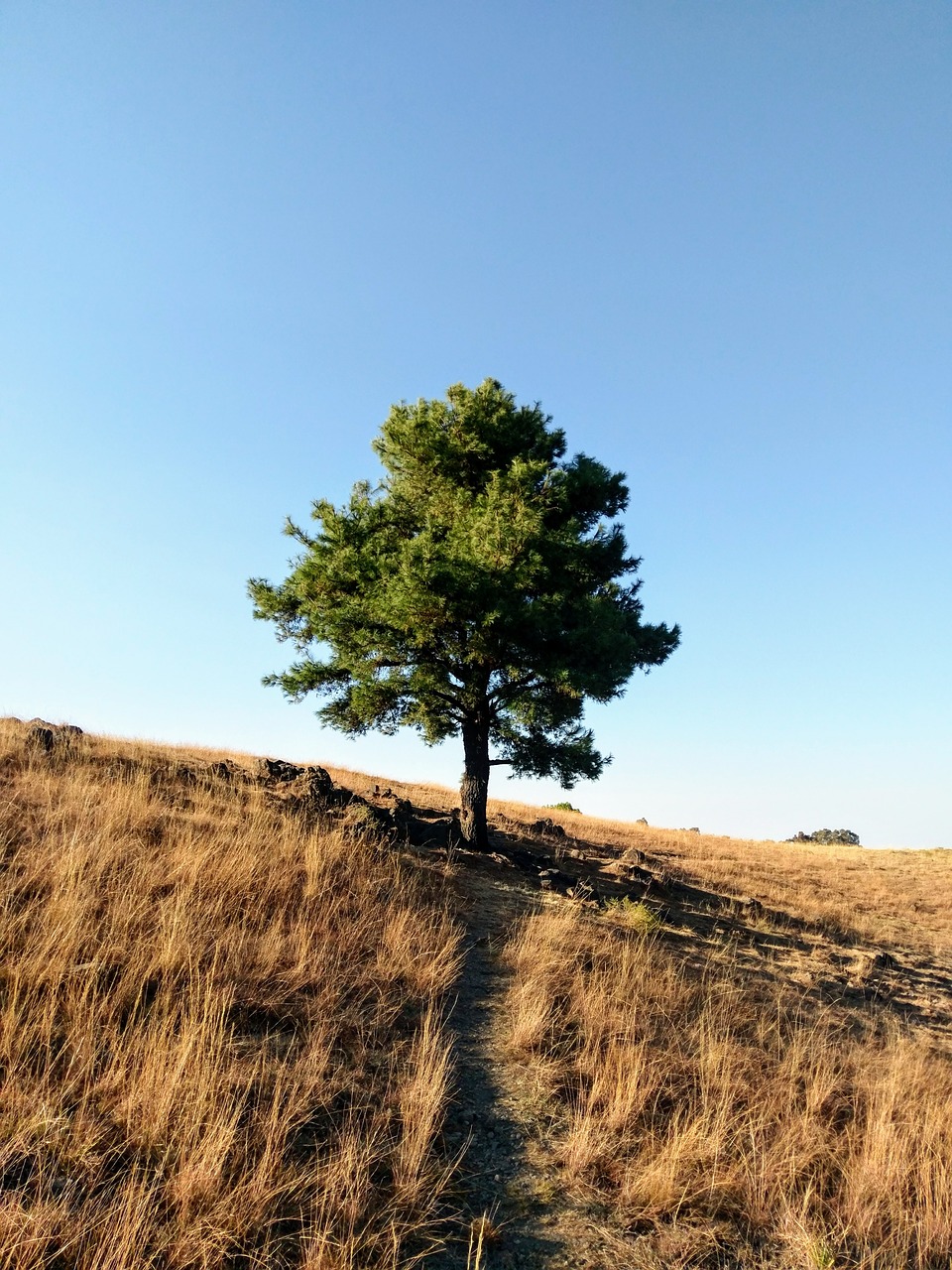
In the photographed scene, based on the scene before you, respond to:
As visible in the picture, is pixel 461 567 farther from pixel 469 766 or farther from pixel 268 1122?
pixel 268 1122

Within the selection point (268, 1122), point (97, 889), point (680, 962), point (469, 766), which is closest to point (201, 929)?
point (97, 889)

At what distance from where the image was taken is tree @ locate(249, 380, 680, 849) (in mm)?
13125

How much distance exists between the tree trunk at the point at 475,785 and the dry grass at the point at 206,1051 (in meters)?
5.91

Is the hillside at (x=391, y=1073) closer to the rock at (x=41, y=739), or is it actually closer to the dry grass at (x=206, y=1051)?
the dry grass at (x=206, y=1051)

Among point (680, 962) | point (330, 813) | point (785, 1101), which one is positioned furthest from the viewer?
point (330, 813)

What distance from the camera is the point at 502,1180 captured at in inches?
185

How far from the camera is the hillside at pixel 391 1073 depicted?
385cm

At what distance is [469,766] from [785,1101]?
9.42m

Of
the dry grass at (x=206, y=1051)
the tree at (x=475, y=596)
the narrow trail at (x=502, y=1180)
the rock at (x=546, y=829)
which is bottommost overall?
the narrow trail at (x=502, y=1180)

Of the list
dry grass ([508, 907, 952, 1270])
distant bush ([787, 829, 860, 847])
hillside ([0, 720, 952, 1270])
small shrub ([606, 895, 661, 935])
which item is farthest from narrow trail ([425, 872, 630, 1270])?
distant bush ([787, 829, 860, 847])

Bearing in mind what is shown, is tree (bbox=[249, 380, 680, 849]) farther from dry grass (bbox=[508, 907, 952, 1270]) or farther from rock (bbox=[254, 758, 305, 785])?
dry grass (bbox=[508, 907, 952, 1270])

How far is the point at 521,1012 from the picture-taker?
22.1 ft

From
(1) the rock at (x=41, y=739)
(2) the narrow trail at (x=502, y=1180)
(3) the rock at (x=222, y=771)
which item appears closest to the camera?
(2) the narrow trail at (x=502, y=1180)

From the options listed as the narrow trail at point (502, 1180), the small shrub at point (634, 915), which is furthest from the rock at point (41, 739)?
the small shrub at point (634, 915)
